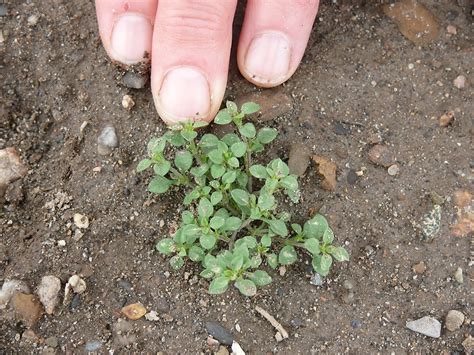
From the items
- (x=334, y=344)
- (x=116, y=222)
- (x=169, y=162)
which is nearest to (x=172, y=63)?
(x=169, y=162)

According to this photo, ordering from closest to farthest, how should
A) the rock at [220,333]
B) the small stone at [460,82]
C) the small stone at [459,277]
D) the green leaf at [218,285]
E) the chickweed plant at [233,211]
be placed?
1. the green leaf at [218,285]
2. the chickweed plant at [233,211]
3. the rock at [220,333]
4. the small stone at [459,277]
5. the small stone at [460,82]

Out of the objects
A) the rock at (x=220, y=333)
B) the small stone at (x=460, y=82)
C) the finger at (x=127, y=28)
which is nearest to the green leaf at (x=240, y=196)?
the rock at (x=220, y=333)

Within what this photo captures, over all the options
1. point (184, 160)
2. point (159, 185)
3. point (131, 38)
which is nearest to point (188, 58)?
point (131, 38)

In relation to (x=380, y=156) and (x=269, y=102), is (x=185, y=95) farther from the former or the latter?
(x=380, y=156)

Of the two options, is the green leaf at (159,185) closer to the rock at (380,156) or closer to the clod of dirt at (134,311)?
the clod of dirt at (134,311)

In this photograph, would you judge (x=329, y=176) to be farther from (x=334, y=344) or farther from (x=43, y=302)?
(x=43, y=302)

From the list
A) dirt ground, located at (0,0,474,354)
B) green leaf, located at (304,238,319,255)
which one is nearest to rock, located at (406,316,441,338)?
dirt ground, located at (0,0,474,354)

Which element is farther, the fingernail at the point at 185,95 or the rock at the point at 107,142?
the rock at the point at 107,142
